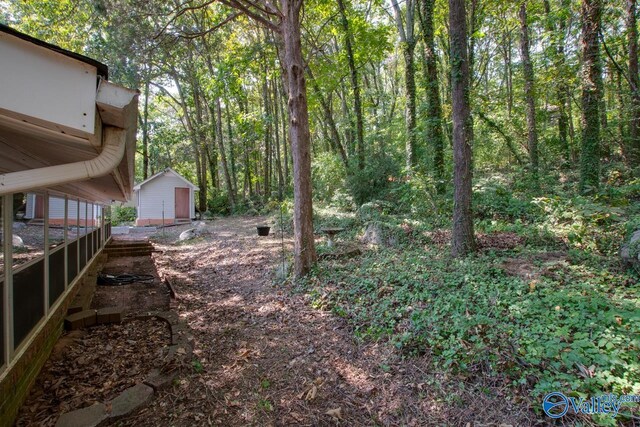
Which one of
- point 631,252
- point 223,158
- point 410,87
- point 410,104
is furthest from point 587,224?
point 223,158

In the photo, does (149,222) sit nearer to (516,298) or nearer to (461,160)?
(461,160)

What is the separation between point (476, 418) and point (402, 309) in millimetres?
1611

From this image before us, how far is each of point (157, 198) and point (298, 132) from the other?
57.1 ft

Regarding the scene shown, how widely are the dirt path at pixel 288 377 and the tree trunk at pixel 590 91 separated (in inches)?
304

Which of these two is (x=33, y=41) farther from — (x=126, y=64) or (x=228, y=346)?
(x=126, y=64)

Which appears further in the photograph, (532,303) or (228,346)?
(228,346)

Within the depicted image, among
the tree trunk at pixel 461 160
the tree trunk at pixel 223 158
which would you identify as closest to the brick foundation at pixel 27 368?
the tree trunk at pixel 461 160

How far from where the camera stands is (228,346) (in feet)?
13.7

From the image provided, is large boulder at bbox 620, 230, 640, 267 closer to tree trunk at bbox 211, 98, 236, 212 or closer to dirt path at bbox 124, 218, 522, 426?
dirt path at bbox 124, 218, 522, 426

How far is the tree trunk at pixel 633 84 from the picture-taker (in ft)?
25.0

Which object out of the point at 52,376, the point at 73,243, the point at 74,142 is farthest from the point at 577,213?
the point at 73,243

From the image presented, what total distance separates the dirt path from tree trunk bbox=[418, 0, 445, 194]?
20.7ft

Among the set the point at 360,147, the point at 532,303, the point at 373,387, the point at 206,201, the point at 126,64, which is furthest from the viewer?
the point at 206,201

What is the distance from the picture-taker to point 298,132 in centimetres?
616
